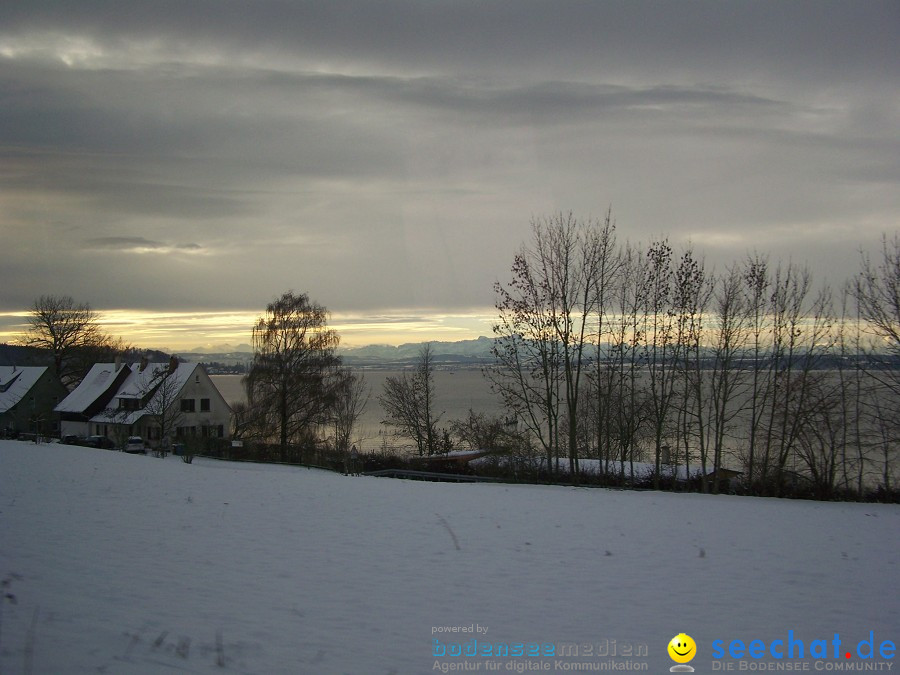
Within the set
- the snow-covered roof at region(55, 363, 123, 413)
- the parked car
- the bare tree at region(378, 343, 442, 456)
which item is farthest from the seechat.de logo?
the snow-covered roof at region(55, 363, 123, 413)

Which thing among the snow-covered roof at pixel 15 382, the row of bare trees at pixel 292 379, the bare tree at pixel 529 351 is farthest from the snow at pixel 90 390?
the bare tree at pixel 529 351

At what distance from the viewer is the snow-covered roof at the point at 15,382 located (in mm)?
50719

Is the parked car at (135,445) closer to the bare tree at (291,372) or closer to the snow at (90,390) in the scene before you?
the bare tree at (291,372)

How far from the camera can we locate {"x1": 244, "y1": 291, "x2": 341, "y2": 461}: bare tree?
4078cm

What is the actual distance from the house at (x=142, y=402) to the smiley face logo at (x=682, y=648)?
4299cm

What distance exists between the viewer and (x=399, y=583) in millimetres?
8672

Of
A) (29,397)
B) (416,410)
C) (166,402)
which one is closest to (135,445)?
(166,402)

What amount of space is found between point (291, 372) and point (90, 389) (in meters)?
22.8

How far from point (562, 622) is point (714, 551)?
195 inches

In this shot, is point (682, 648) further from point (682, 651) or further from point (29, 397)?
point (29, 397)

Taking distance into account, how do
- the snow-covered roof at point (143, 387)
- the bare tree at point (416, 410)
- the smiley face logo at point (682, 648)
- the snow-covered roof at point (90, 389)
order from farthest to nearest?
the snow-covered roof at point (90, 389)
the snow-covered roof at point (143, 387)
the bare tree at point (416, 410)
the smiley face logo at point (682, 648)

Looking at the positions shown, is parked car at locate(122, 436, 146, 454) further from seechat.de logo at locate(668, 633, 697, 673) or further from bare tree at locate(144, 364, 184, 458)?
seechat.de logo at locate(668, 633, 697, 673)

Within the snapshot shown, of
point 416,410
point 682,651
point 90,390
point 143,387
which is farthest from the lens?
point 90,390

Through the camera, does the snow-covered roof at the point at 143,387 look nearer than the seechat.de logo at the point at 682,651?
No
